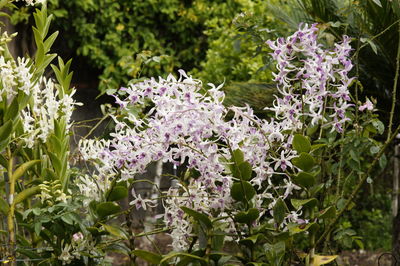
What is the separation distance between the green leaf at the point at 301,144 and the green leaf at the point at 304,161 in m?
0.04

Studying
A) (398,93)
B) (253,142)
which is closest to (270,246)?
(253,142)

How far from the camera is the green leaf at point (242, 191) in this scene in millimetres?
2031

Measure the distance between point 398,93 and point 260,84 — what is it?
0.86m

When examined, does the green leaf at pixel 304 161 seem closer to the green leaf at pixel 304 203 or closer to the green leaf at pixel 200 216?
the green leaf at pixel 304 203

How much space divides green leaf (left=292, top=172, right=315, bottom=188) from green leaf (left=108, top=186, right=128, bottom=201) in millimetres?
589

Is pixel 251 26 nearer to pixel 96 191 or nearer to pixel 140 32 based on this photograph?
pixel 96 191

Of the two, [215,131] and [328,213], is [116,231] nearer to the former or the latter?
[215,131]

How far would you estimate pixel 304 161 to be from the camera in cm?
201

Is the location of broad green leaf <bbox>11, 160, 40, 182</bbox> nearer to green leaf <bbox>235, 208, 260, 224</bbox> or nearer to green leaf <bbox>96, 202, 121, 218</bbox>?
green leaf <bbox>96, 202, 121, 218</bbox>

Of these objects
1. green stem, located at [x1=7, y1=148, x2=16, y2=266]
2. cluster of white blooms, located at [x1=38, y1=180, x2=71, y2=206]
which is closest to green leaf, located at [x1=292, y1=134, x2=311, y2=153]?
cluster of white blooms, located at [x1=38, y1=180, x2=71, y2=206]

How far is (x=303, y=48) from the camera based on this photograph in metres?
2.09

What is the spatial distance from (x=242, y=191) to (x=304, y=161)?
0.72 ft

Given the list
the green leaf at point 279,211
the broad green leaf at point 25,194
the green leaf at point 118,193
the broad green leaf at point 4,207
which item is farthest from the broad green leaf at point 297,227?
the broad green leaf at point 4,207

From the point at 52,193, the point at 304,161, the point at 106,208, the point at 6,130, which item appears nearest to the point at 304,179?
the point at 304,161
